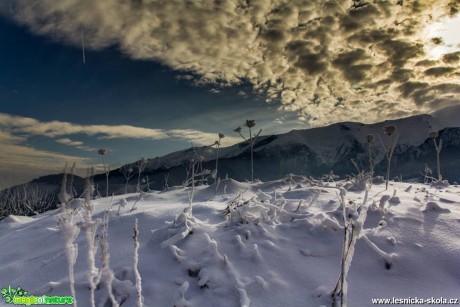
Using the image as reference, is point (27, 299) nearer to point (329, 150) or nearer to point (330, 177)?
point (330, 177)

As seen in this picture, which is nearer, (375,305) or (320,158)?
(375,305)

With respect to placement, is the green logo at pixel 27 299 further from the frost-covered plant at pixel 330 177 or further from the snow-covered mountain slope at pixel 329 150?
the snow-covered mountain slope at pixel 329 150

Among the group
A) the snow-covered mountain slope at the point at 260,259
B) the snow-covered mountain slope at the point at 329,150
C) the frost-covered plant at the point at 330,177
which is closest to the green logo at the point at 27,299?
the snow-covered mountain slope at the point at 260,259

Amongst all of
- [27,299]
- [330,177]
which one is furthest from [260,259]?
[330,177]

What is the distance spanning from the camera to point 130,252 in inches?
144

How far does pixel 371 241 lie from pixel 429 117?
177m

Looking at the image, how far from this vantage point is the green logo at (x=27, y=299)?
9.85 ft

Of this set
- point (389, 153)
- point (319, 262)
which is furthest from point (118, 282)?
point (389, 153)

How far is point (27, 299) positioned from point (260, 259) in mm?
2093

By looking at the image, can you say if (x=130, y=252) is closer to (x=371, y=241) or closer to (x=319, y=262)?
(x=319, y=262)

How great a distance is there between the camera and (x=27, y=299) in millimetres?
3096

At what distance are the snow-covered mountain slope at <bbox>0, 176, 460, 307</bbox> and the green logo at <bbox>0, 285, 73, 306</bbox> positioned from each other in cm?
6

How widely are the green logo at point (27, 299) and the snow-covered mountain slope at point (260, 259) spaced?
60mm

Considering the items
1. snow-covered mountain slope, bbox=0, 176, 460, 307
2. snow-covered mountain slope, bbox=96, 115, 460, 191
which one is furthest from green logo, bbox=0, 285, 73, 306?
snow-covered mountain slope, bbox=96, 115, 460, 191
